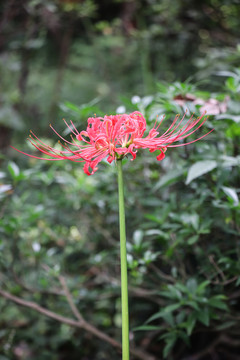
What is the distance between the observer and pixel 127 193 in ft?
5.39

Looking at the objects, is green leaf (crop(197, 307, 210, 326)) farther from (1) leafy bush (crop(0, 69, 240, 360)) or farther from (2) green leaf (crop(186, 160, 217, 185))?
(2) green leaf (crop(186, 160, 217, 185))

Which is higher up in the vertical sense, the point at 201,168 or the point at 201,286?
the point at 201,168

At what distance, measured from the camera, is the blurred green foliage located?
115 cm

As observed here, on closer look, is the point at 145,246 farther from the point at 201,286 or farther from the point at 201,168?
the point at 201,168

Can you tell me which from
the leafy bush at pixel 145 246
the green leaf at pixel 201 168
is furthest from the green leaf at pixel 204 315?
the green leaf at pixel 201 168

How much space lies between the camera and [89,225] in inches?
70.6

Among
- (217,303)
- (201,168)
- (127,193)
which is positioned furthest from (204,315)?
(127,193)

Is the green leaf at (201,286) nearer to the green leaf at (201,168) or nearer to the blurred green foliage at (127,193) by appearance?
the blurred green foliage at (127,193)

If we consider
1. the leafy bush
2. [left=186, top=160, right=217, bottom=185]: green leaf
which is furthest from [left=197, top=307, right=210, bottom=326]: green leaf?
[left=186, top=160, right=217, bottom=185]: green leaf

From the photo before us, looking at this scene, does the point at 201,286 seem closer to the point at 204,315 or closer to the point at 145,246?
the point at 204,315

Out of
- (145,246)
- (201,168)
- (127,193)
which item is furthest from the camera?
(127,193)

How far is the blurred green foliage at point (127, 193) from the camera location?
1151mm

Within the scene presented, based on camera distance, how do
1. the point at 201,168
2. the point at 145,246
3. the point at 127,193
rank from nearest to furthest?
the point at 201,168, the point at 145,246, the point at 127,193

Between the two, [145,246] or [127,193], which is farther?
[127,193]
